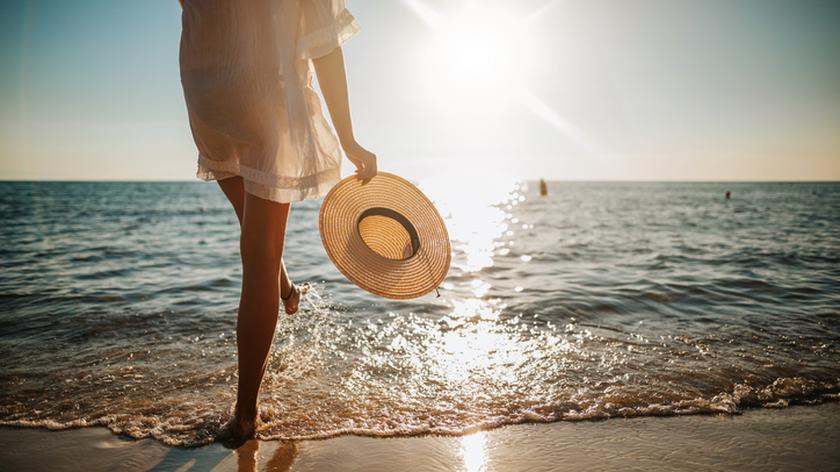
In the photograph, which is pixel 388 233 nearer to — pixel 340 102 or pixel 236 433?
pixel 340 102

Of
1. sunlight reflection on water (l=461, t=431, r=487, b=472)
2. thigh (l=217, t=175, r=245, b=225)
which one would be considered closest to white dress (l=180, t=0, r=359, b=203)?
thigh (l=217, t=175, r=245, b=225)

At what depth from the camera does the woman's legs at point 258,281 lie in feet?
5.70

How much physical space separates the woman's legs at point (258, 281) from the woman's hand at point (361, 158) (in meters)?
0.34

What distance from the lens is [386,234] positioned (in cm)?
262

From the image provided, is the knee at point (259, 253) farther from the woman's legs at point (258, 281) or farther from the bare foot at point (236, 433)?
the bare foot at point (236, 433)

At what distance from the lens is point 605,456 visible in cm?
186

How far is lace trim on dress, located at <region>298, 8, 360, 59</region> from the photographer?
1.69 meters

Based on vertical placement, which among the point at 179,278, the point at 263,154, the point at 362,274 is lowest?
the point at 179,278

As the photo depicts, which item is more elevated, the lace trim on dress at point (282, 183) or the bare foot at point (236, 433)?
the lace trim on dress at point (282, 183)

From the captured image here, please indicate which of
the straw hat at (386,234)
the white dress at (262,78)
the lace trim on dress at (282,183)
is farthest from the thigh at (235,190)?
the straw hat at (386,234)

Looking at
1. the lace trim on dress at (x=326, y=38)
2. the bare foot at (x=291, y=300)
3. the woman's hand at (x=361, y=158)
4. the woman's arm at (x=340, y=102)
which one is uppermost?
the lace trim on dress at (x=326, y=38)

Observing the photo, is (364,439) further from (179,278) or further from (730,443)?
(179,278)

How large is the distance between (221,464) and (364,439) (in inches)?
22.3

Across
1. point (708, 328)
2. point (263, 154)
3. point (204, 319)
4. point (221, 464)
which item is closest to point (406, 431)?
point (221, 464)
